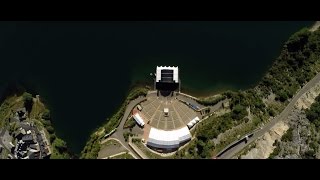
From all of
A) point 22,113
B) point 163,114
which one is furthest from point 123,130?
point 22,113

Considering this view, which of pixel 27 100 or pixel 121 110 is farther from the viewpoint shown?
pixel 121 110

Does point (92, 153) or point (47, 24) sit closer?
point (92, 153)

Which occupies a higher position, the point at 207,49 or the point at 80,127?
the point at 207,49

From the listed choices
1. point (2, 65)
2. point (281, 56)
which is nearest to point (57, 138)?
point (2, 65)

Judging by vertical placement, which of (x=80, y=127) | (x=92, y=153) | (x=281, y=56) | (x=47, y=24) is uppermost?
(x=47, y=24)

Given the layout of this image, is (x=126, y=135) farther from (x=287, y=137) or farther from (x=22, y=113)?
(x=287, y=137)

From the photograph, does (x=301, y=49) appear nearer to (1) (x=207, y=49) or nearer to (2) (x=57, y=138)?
(1) (x=207, y=49)
